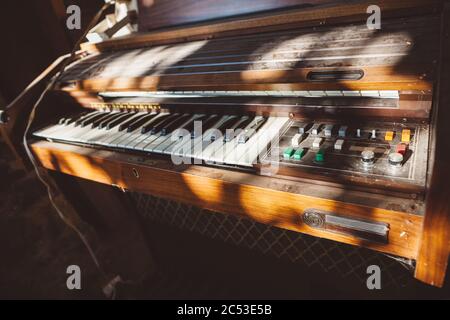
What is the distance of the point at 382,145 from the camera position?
94 cm

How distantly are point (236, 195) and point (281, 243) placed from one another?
0.81 metres

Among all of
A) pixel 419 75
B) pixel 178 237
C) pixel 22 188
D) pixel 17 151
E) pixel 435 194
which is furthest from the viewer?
pixel 22 188

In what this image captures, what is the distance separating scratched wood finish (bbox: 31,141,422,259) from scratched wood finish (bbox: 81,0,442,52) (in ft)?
2.63

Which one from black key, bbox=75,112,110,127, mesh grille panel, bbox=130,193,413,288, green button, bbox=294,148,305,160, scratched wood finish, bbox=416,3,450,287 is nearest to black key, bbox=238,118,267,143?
green button, bbox=294,148,305,160

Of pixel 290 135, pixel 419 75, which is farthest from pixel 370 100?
pixel 290 135

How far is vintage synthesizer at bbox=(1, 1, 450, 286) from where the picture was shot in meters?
0.83

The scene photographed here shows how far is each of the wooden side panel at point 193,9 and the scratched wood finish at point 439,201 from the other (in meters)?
0.88

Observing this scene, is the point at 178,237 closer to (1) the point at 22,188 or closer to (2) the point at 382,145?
(2) the point at 382,145

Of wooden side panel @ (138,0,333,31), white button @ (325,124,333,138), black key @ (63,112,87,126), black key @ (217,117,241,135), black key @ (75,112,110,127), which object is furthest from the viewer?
black key @ (63,112,87,126)

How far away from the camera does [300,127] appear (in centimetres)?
115

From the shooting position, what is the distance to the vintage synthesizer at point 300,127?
0.83 metres

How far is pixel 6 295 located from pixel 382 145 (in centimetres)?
314

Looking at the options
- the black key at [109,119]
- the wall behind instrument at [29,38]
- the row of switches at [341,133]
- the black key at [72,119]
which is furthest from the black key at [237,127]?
the wall behind instrument at [29,38]

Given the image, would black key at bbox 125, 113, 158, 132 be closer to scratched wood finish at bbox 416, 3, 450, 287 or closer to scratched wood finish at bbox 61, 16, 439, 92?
scratched wood finish at bbox 61, 16, 439, 92
